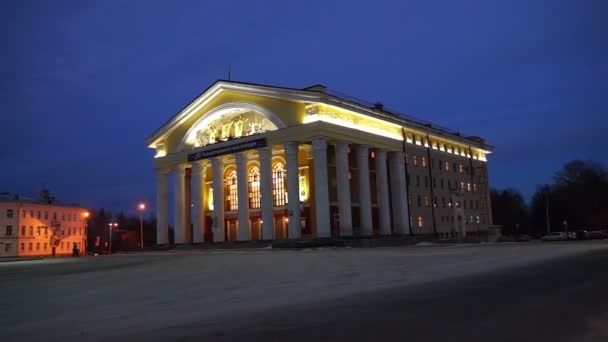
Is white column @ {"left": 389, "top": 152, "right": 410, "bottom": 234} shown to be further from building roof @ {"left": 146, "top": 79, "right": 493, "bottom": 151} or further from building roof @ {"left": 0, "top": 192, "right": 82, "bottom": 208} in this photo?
building roof @ {"left": 0, "top": 192, "right": 82, "bottom": 208}

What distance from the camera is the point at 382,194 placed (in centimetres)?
5206

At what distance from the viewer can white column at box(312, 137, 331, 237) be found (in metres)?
44.3

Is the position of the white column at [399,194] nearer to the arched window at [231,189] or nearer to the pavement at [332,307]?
the arched window at [231,189]

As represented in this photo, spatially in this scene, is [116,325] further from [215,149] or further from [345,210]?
[215,149]

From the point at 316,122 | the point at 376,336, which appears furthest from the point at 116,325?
the point at 316,122

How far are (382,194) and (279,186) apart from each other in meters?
10.9

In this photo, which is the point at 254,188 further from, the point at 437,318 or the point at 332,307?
the point at 437,318

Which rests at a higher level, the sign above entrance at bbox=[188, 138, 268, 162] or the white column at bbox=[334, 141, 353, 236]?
the sign above entrance at bbox=[188, 138, 268, 162]

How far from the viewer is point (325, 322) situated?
26.1 ft

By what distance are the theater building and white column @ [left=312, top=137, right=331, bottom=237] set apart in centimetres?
9

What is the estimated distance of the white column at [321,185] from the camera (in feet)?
145

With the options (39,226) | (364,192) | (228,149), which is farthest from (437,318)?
(39,226)

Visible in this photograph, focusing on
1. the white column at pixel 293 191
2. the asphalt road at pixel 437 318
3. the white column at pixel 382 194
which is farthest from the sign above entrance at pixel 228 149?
the asphalt road at pixel 437 318

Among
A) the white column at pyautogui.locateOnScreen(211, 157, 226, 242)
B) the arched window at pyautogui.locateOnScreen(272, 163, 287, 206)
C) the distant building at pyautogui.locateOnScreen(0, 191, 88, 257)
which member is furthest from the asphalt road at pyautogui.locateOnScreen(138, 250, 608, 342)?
the distant building at pyautogui.locateOnScreen(0, 191, 88, 257)
